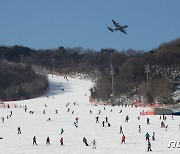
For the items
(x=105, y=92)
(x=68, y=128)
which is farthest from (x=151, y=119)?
(x=105, y=92)

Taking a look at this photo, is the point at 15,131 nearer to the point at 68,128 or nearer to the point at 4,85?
the point at 68,128

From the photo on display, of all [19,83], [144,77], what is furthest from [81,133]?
[19,83]

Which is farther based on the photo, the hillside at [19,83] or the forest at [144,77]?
the hillside at [19,83]

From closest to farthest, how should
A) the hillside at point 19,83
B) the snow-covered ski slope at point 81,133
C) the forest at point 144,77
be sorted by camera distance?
the snow-covered ski slope at point 81,133
the forest at point 144,77
the hillside at point 19,83

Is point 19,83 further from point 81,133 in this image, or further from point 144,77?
point 81,133

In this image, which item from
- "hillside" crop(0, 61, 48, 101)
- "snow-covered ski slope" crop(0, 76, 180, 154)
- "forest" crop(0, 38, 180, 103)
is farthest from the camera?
"hillside" crop(0, 61, 48, 101)

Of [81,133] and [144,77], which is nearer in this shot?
[81,133]

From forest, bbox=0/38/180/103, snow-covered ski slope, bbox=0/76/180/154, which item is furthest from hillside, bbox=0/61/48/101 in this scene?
snow-covered ski slope, bbox=0/76/180/154

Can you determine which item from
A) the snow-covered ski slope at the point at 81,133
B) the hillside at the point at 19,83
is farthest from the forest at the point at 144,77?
the snow-covered ski slope at the point at 81,133

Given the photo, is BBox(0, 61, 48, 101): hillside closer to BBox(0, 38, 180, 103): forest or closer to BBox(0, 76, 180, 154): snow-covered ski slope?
BBox(0, 38, 180, 103): forest

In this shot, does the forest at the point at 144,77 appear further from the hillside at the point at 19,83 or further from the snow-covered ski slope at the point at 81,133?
the snow-covered ski slope at the point at 81,133

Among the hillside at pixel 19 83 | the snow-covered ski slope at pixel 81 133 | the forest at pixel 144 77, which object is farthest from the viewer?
the hillside at pixel 19 83
